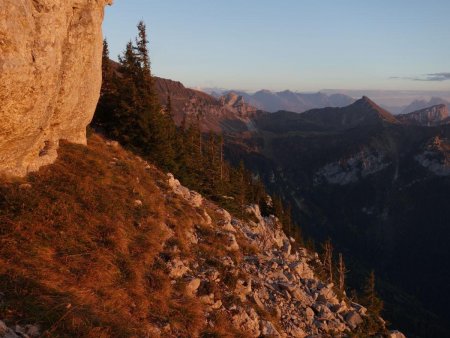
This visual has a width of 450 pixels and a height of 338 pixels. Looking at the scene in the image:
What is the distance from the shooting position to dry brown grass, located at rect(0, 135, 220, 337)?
11289 mm

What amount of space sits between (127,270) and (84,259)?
1870 millimetres

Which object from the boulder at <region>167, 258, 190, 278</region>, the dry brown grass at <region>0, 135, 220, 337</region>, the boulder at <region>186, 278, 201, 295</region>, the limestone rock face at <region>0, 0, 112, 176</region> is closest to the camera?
the dry brown grass at <region>0, 135, 220, 337</region>

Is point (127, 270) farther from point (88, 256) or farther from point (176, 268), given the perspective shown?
point (176, 268)

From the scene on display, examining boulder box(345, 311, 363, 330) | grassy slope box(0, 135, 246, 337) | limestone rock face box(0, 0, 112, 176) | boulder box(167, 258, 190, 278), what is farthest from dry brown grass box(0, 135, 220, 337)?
boulder box(345, 311, 363, 330)

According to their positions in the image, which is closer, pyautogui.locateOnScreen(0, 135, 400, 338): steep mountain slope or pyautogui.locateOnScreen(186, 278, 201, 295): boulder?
pyautogui.locateOnScreen(0, 135, 400, 338): steep mountain slope

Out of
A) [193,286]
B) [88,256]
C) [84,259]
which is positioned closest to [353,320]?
[193,286]

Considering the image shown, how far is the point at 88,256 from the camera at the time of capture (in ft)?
48.9

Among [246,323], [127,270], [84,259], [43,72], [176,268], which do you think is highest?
[43,72]

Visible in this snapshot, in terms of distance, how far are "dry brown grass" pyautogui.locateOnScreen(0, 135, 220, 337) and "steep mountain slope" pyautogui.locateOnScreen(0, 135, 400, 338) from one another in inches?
1.8

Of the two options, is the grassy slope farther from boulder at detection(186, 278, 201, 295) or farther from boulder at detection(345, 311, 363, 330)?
boulder at detection(345, 311, 363, 330)

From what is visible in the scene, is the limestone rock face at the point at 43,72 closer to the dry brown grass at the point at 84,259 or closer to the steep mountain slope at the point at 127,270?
the steep mountain slope at the point at 127,270

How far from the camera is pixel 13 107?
14.4m

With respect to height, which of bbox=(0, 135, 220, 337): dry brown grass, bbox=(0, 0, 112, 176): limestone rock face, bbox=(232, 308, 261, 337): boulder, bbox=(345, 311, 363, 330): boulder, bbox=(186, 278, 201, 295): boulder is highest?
bbox=(0, 0, 112, 176): limestone rock face

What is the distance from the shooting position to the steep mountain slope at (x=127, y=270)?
1180 centimetres
